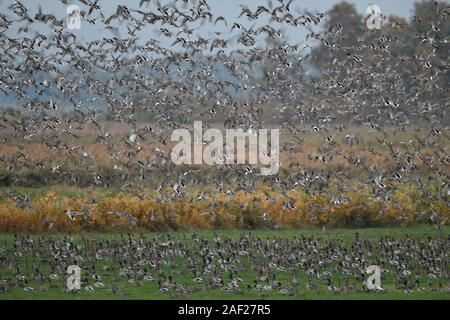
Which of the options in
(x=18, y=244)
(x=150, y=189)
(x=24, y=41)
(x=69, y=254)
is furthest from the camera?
(x=150, y=189)

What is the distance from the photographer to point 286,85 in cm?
3653

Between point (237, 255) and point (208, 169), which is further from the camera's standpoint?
point (208, 169)

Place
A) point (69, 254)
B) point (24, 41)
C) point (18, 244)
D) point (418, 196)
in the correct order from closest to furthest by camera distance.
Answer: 1. point (69, 254)
2. point (18, 244)
3. point (24, 41)
4. point (418, 196)

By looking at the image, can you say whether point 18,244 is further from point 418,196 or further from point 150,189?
point 418,196

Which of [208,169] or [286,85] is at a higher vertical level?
[286,85]

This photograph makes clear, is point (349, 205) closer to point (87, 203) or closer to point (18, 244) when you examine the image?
point (87, 203)

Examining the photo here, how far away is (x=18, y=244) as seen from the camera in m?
27.8

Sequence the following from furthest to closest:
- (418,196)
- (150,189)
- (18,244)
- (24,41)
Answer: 1. (150,189)
2. (418,196)
3. (24,41)
4. (18,244)
